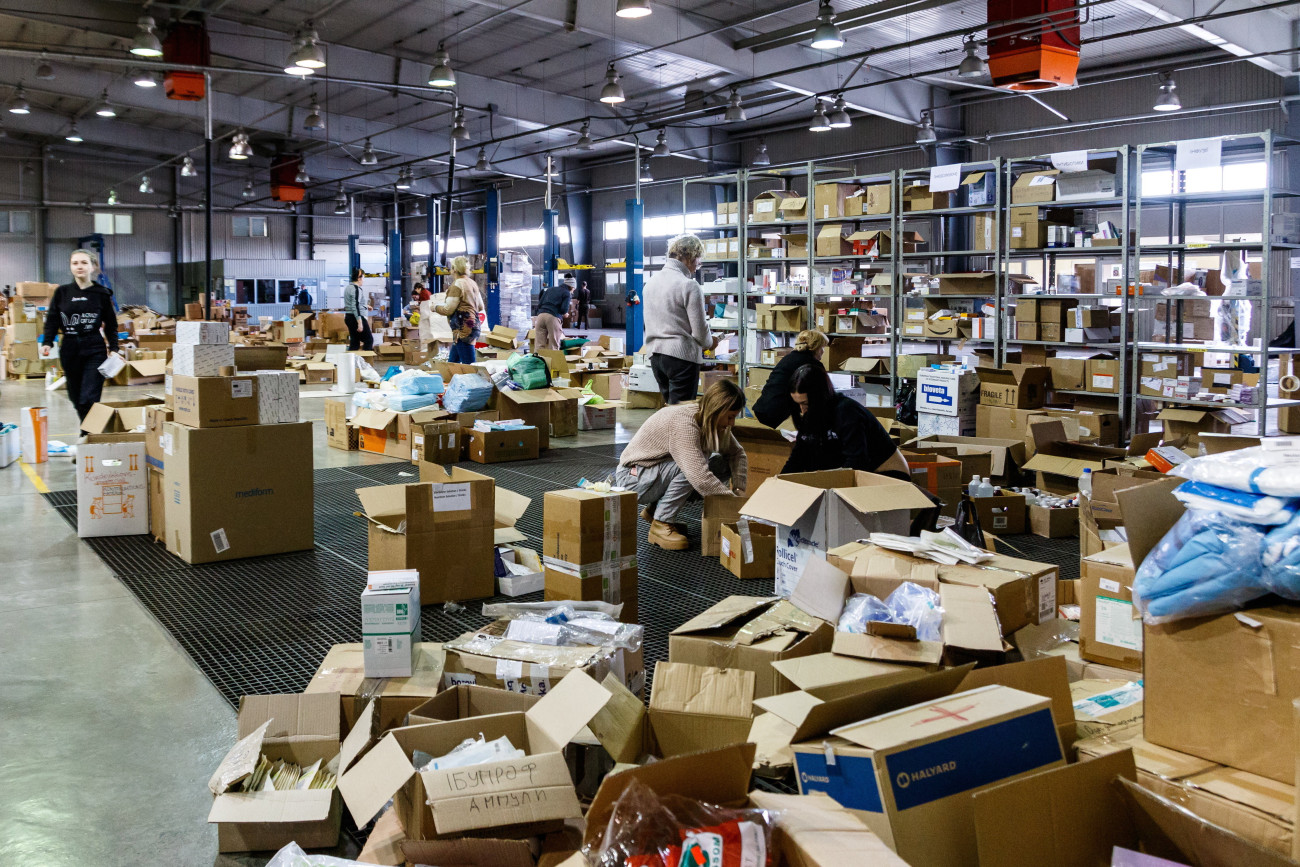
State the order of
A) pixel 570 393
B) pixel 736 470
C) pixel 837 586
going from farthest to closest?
pixel 570 393 → pixel 736 470 → pixel 837 586

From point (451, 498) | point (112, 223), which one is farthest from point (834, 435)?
point (112, 223)

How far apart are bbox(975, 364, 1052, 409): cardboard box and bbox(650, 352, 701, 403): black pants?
225cm

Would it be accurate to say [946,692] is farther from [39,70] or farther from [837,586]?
[39,70]

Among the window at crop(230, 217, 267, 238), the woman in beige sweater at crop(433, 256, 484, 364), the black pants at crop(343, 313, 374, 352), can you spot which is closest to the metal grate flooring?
the woman in beige sweater at crop(433, 256, 484, 364)

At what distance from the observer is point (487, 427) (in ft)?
23.5

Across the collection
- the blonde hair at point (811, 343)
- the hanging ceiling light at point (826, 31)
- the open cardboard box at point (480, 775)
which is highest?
the hanging ceiling light at point (826, 31)

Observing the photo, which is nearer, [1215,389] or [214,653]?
[214,653]

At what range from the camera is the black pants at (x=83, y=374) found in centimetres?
670

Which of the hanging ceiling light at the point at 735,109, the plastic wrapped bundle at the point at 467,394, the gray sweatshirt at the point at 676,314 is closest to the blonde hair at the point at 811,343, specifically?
the gray sweatshirt at the point at 676,314

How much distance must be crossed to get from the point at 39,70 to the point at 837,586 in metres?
12.2

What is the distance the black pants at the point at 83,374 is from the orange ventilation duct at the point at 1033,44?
7.18 meters

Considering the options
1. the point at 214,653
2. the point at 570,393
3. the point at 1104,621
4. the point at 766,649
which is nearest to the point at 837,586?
the point at 766,649

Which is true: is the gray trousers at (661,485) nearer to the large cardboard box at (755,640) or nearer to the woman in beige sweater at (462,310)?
the large cardboard box at (755,640)

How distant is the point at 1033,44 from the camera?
797cm
